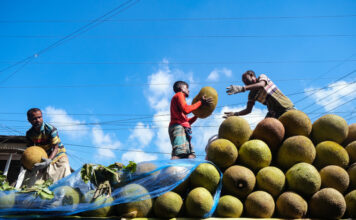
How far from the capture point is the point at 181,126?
5102mm

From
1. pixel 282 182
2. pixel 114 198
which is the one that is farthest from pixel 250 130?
pixel 114 198

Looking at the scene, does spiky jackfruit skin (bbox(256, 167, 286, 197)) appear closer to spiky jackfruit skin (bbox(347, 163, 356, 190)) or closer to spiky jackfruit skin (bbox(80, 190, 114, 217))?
spiky jackfruit skin (bbox(347, 163, 356, 190))

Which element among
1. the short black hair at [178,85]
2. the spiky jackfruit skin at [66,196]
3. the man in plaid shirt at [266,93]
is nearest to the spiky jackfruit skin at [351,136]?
the man in plaid shirt at [266,93]

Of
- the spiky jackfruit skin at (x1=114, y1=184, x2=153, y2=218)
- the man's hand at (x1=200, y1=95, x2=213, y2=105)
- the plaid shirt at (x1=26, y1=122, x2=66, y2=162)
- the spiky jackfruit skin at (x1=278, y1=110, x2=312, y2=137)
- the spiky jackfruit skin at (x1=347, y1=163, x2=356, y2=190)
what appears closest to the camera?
the spiky jackfruit skin at (x1=114, y1=184, x2=153, y2=218)

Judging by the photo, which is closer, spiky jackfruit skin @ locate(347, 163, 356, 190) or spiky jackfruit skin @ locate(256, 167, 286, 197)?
spiky jackfruit skin @ locate(256, 167, 286, 197)

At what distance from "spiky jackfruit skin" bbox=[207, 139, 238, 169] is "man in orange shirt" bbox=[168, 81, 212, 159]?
903 millimetres

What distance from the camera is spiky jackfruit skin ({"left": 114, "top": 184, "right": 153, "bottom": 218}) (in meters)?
3.42

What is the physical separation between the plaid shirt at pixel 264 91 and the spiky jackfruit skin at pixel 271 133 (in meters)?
1.09

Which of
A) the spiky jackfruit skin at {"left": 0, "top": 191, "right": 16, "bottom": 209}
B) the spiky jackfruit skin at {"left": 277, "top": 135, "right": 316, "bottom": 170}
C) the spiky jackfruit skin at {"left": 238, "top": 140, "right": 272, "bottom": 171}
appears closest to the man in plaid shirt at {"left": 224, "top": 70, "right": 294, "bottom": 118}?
the spiky jackfruit skin at {"left": 277, "top": 135, "right": 316, "bottom": 170}

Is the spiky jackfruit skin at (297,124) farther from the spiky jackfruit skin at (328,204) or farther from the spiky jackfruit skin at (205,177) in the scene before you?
the spiky jackfruit skin at (205,177)

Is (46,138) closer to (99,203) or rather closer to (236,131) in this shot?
(99,203)

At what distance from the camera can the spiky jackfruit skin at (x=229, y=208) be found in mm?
3674

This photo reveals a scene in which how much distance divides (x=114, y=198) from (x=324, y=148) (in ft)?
10.3

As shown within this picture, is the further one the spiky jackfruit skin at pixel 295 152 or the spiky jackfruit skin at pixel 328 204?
the spiky jackfruit skin at pixel 295 152
